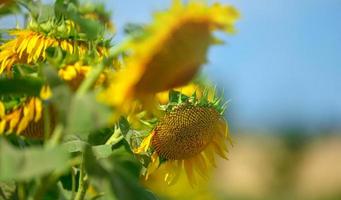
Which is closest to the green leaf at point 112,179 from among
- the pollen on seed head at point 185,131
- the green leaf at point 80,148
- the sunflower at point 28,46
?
the green leaf at point 80,148

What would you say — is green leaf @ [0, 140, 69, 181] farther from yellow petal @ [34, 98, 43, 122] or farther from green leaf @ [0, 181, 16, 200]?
green leaf @ [0, 181, 16, 200]

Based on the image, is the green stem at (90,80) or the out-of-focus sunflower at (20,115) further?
the out-of-focus sunflower at (20,115)

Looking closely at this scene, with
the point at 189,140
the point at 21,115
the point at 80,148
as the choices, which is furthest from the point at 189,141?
the point at 21,115

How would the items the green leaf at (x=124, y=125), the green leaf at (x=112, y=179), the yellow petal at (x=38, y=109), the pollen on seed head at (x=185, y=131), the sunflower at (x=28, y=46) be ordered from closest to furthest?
the green leaf at (x=112, y=179) → the yellow petal at (x=38, y=109) → the green leaf at (x=124, y=125) → the sunflower at (x=28, y=46) → the pollen on seed head at (x=185, y=131)

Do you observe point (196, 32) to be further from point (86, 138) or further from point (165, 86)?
point (86, 138)

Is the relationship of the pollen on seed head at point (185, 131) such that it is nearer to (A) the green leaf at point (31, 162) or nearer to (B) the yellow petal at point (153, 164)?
(B) the yellow petal at point (153, 164)

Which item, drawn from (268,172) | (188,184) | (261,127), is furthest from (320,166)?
(188,184)
